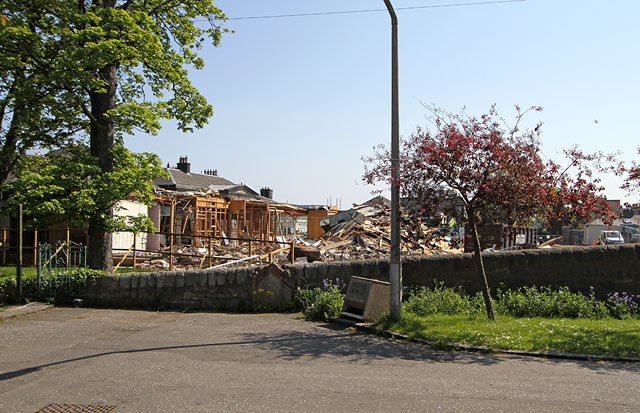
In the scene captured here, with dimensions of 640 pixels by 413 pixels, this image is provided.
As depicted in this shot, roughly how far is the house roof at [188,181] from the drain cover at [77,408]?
30345 mm

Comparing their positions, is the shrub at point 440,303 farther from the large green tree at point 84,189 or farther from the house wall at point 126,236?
the house wall at point 126,236

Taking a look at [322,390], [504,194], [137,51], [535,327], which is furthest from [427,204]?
[137,51]

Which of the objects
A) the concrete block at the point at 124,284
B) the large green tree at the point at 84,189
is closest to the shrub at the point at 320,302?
the concrete block at the point at 124,284

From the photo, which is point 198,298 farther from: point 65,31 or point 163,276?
point 65,31

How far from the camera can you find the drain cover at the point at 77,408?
202 inches

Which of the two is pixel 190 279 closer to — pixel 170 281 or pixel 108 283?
pixel 170 281

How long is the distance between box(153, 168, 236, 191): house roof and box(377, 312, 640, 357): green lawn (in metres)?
28.2

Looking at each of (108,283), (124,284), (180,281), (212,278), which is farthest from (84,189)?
(212,278)

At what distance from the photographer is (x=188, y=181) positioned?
135 ft

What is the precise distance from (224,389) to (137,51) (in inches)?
369

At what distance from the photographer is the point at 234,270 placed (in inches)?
458

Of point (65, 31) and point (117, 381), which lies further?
point (65, 31)

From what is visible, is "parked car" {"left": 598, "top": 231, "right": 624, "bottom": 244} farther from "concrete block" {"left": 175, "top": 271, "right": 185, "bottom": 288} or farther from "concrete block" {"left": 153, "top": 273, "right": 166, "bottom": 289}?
"concrete block" {"left": 153, "top": 273, "right": 166, "bottom": 289}

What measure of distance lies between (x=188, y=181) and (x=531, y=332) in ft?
117
